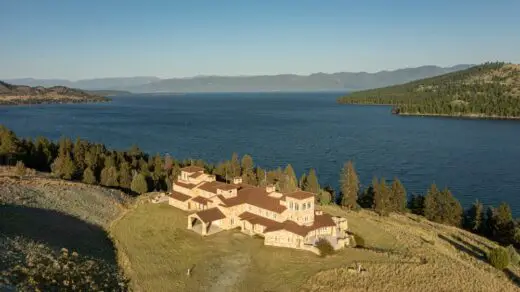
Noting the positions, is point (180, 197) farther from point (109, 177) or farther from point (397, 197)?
point (397, 197)

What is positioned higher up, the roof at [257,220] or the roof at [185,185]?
the roof at [185,185]

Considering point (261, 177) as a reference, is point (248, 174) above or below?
above

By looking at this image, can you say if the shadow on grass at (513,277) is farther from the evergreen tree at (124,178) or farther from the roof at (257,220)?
the evergreen tree at (124,178)

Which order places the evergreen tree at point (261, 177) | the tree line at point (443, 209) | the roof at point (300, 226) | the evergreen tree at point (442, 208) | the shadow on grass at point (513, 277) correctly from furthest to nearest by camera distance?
the evergreen tree at point (261, 177) < the evergreen tree at point (442, 208) < the tree line at point (443, 209) < the roof at point (300, 226) < the shadow on grass at point (513, 277)

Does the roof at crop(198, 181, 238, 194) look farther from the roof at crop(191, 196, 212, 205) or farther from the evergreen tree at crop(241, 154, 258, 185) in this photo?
the evergreen tree at crop(241, 154, 258, 185)

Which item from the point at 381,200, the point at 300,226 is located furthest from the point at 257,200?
the point at 381,200

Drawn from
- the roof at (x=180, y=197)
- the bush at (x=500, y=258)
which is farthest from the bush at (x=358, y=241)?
the roof at (x=180, y=197)
